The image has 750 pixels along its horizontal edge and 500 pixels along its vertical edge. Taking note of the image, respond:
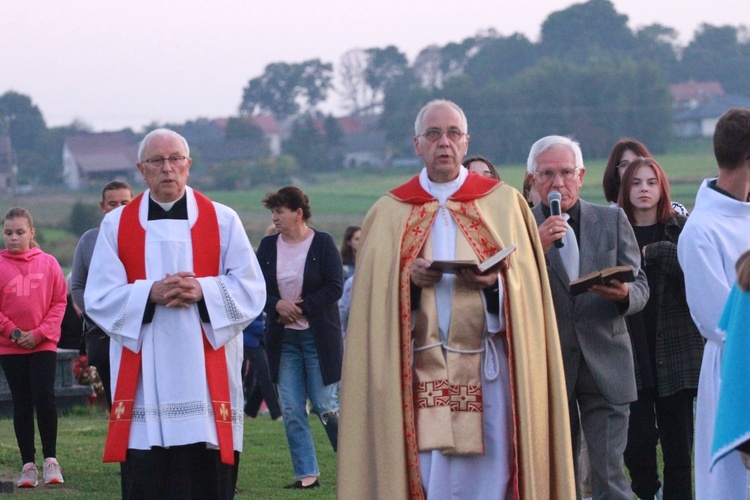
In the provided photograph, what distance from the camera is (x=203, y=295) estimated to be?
6652 mm

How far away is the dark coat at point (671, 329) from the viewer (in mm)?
7047

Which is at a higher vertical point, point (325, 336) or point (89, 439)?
point (325, 336)

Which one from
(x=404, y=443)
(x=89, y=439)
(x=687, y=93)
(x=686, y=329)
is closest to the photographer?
(x=404, y=443)

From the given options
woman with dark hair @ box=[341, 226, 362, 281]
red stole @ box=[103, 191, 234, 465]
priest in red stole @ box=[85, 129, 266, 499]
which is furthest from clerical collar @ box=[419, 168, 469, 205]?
woman with dark hair @ box=[341, 226, 362, 281]

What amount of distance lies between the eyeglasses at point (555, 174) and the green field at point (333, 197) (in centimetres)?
3518

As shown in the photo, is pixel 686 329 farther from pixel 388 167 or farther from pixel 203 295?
pixel 388 167

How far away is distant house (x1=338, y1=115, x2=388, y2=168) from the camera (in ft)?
243

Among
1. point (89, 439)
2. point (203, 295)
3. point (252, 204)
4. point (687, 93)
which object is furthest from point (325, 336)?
point (687, 93)

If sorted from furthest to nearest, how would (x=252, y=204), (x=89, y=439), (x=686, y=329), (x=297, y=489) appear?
(x=252, y=204) < (x=89, y=439) < (x=297, y=489) < (x=686, y=329)

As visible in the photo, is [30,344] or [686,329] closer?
[686,329]

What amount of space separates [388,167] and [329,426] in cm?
6499

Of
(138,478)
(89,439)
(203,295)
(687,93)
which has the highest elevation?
(687,93)

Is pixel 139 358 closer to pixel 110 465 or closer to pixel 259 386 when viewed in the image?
pixel 110 465

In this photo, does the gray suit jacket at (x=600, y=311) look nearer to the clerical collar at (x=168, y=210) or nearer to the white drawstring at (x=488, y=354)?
the white drawstring at (x=488, y=354)
